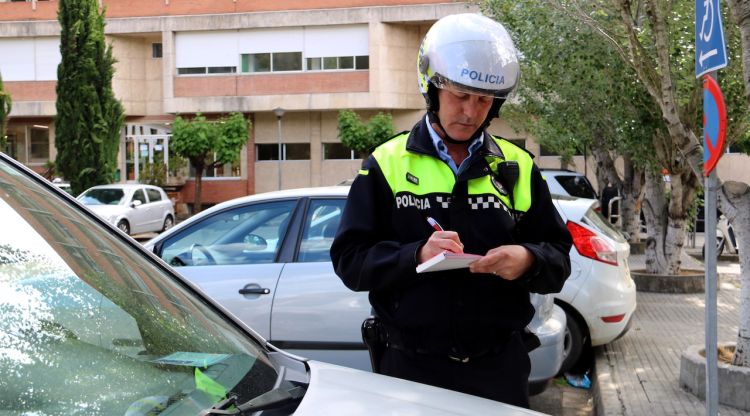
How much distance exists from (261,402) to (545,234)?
50.7 inches

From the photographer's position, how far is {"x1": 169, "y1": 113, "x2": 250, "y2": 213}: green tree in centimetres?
3603

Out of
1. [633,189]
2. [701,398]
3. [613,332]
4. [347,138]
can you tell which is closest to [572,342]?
[613,332]

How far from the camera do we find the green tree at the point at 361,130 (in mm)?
36312

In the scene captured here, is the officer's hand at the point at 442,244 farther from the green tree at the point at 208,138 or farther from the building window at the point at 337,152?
the building window at the point at 337,152

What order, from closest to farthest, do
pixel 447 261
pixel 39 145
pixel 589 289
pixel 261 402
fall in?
1. pixel 261 402
2. pixel 447 261
3. pixel 589 289
4. pixel 39 145

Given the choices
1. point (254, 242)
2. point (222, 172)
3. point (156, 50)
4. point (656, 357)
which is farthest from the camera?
point (156, 50)

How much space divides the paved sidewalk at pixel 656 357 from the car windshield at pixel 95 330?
4.13m

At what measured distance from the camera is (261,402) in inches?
77.1

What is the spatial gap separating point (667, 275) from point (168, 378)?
11865 millimetres

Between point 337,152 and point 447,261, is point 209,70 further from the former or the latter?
point 447,261

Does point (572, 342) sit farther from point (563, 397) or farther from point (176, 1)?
point (176, 1)

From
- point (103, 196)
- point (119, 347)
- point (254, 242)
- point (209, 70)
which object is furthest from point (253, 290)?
point (209, 70)

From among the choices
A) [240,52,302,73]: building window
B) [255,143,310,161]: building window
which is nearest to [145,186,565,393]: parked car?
[240,52,302,73]: building window

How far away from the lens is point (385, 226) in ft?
9.33
